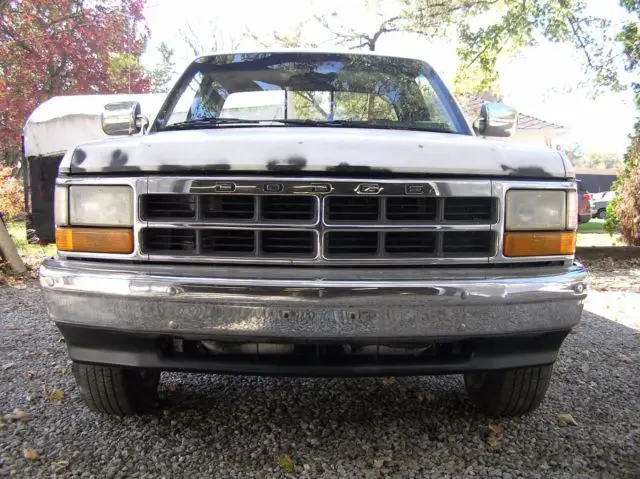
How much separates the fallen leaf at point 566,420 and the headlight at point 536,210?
3.76 ft

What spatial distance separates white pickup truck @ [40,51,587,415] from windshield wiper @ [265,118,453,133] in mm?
598

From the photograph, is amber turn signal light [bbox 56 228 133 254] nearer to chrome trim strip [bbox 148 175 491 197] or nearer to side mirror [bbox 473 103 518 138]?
chrome trim strip [bbox 148 175 491 197]

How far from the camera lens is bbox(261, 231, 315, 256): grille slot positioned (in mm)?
1937

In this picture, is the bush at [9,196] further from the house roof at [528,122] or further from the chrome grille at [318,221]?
the house roof at [528,122]

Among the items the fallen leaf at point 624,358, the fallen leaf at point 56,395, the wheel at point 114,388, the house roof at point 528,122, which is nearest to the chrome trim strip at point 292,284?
the wheel at point 114,388

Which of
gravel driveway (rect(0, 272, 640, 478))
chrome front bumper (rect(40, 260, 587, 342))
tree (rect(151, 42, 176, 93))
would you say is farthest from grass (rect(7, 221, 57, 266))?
tree (rect(151, 42, 176, 93))

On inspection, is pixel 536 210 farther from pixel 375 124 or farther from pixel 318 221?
pixel 375 124

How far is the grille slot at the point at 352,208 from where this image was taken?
1.92 m

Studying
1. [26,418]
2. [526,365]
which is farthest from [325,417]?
[26,418]

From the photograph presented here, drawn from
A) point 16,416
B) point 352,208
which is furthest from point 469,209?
point 16,416

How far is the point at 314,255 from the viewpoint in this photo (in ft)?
6.29

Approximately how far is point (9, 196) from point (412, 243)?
396 inches

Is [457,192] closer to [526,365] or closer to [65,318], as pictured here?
[526,365]

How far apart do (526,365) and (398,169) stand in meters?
0.95
